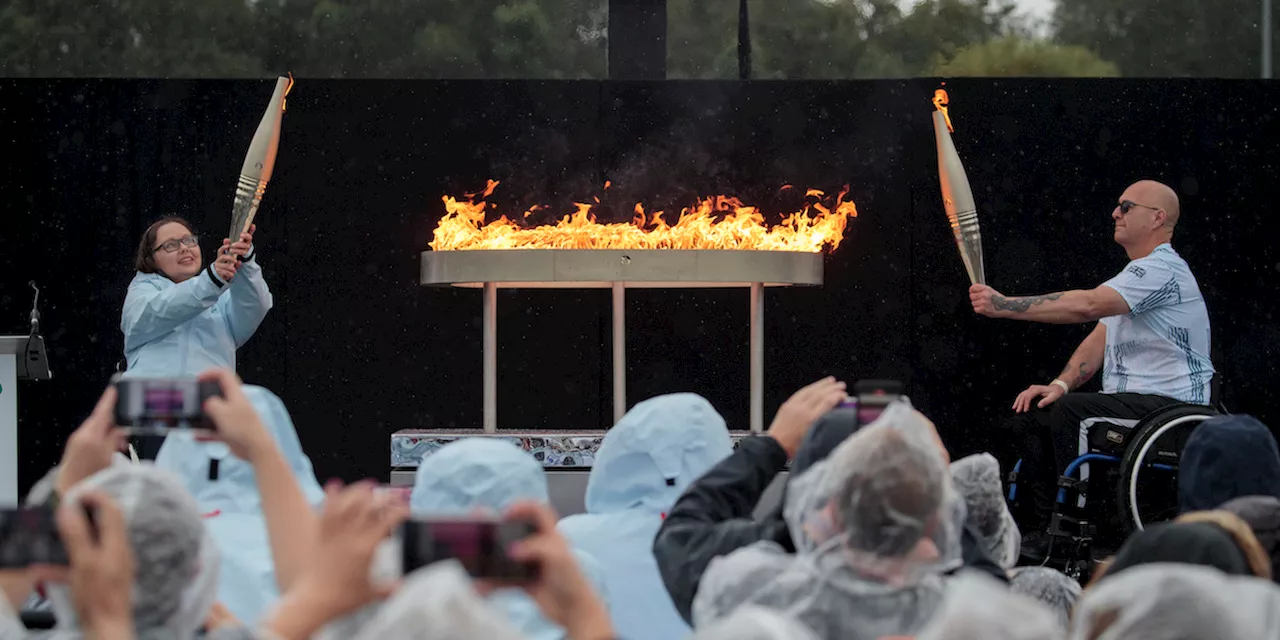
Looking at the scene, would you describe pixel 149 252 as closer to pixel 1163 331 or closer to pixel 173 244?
pixel 173 244

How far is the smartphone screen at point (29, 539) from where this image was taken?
5.39 ft

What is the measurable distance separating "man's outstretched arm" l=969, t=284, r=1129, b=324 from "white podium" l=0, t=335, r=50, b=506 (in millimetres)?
3936

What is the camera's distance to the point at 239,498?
3016 mm

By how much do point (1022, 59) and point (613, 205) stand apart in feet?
28.8

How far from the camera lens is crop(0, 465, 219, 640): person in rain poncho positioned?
1696 mm

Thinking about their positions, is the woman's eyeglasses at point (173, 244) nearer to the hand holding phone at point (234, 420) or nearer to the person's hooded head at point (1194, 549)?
the hand holding phone at point (234, 420)

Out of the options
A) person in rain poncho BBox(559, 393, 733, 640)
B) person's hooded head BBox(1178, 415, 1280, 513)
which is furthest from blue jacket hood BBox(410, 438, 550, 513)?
person's hooded head BBox(1178, 415, 1280, 513)

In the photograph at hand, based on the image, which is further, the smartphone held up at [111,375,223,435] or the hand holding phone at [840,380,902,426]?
the hand holding phone at [840,380,902,426]

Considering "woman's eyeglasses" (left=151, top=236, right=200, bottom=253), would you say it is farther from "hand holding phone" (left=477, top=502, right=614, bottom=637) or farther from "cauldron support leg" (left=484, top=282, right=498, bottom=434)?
"hand holding phone" (left=477, top=502, right=614, bottom=637)

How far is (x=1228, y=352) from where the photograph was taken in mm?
7281

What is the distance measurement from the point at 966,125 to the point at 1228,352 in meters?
1.69

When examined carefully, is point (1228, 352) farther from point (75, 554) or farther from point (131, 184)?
point (75, 554)

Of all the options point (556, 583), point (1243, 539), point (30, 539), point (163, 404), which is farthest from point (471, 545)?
point (1243, 539)

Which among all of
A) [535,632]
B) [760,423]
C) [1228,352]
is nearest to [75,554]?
[535,632]
